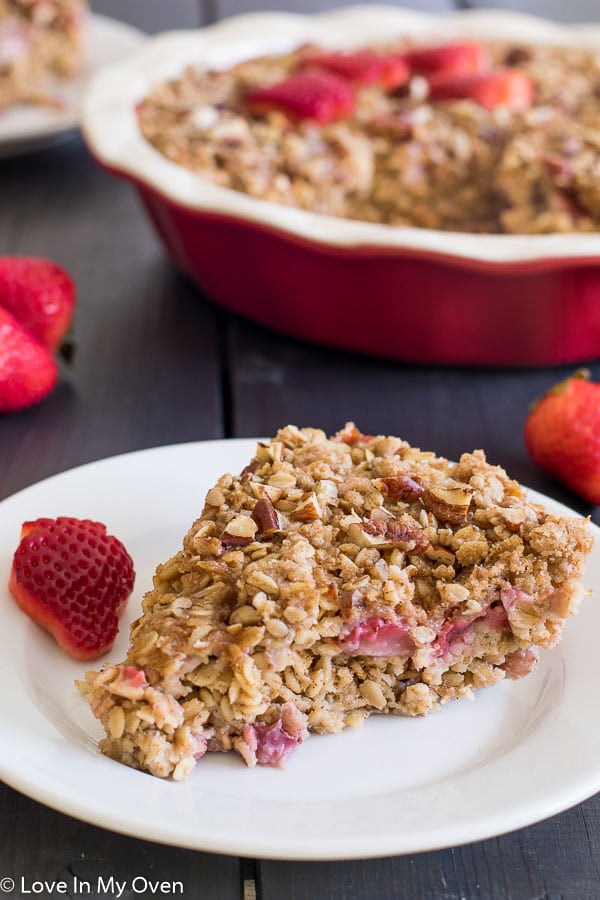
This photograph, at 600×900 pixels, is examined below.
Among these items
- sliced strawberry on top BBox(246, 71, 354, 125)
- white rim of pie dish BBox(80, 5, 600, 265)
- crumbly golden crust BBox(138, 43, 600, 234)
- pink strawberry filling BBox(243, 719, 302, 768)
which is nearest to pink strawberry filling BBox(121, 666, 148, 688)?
pink strawberry filling BBox(243, 719, 302, 768)

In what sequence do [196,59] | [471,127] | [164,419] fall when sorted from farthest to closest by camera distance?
[196,59] → [471,127] → [164,419]

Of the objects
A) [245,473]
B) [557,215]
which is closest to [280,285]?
[557,215]

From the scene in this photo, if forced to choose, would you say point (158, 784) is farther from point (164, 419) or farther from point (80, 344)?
point (80, 344)

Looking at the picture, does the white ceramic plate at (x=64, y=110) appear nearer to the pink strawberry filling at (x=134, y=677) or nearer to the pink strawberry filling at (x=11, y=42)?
the pink strawberry filling at (x=11, y=42)

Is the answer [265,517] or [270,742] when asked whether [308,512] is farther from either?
[270,742]

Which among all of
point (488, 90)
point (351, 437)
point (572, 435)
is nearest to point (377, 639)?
point (351, 437)

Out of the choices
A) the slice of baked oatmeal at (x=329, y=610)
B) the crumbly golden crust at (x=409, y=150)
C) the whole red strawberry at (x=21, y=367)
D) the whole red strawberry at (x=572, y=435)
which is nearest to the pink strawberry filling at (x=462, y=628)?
the slice of baked oatmeal at (x=329, y=610)
